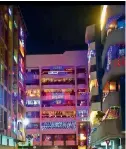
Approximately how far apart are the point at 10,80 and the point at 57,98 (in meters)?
38.1

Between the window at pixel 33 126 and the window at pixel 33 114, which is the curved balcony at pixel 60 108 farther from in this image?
the window at pixel 33 126

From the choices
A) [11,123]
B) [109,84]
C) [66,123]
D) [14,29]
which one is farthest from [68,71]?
[109,84]

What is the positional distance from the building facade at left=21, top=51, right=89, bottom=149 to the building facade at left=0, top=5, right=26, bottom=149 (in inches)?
901

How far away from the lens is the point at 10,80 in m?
44.5

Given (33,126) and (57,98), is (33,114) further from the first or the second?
(57,98)

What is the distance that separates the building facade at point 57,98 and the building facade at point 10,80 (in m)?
22.9

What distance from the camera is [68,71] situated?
267 ft

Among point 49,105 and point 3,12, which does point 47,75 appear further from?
point 3,12

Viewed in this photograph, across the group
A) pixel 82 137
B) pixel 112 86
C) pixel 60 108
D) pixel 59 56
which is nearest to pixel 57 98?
pixel 60 108

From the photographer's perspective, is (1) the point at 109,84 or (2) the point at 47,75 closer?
(1) the point at 109,84

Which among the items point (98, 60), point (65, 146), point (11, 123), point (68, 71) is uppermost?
point (68, 71)

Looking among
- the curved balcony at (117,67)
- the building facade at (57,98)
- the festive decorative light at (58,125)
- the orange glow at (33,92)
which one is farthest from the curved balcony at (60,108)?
the curved balcony at (117,67)

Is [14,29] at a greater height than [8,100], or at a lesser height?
greater

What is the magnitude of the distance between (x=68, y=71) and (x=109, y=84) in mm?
56544
